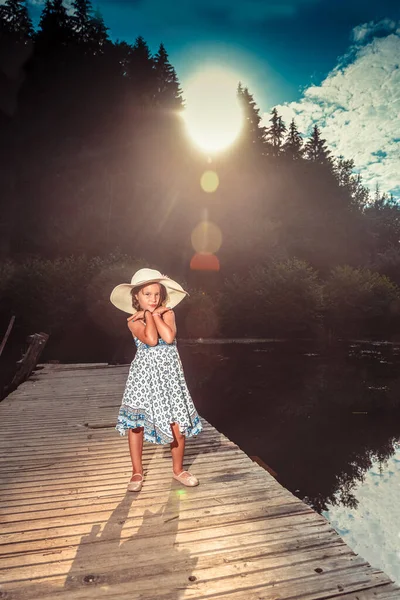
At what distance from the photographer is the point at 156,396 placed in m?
3.52

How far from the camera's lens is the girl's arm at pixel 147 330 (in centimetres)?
343

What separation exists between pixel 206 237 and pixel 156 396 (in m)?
37.4

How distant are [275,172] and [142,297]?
191 feet

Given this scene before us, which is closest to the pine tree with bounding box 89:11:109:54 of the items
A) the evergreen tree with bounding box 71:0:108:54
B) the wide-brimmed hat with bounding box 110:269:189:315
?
the evergreen tree with bounding box 71:0:108:54

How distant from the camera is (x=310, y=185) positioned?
→ 62.4m

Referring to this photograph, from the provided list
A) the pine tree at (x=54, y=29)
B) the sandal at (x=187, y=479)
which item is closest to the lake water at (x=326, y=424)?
the sandal at (x=187, y=479)

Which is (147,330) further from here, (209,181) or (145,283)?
(209,181)

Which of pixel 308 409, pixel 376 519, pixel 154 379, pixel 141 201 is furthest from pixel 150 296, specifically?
pixel 141 201

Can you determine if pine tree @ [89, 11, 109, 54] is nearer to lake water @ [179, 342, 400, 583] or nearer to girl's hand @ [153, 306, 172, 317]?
lake water @ [179, 342, 400, 583]

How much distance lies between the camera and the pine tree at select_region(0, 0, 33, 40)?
4366cm

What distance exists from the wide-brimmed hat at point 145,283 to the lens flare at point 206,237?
34981 millimetres

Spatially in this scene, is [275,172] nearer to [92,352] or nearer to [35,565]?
[92,352]

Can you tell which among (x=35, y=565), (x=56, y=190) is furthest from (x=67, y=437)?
(x=56, y=190)

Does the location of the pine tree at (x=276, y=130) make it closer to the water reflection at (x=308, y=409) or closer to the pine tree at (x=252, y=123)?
the pine tree at (x=252, y=123)
